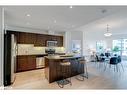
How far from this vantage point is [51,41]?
7535 millimetres

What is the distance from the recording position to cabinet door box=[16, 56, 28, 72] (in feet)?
19.6

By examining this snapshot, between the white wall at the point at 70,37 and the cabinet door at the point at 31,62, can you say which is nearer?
the cabinet door at the point at 31,62

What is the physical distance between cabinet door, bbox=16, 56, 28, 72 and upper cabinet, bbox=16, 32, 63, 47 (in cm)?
88

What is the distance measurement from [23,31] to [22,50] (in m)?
1.09

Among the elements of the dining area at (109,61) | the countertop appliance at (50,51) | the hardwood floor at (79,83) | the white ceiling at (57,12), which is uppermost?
the white ceiling at (57,12)

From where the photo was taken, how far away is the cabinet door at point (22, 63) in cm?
598

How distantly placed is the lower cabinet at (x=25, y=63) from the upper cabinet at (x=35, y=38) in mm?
861

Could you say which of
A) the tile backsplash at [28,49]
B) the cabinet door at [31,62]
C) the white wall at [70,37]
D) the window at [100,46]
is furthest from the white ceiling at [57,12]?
the window at [100,46]

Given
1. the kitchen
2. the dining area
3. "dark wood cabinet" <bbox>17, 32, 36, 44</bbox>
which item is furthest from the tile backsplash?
the dining area

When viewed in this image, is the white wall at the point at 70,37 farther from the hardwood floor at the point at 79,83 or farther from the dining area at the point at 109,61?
the hardwood floor at the point at 79,83

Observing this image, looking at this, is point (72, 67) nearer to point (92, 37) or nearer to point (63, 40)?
point (63, 40)

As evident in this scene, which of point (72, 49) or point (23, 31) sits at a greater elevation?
point (23, 31)
